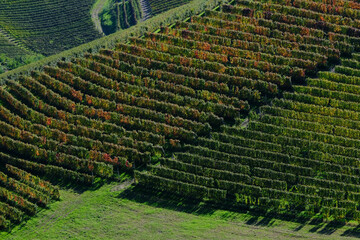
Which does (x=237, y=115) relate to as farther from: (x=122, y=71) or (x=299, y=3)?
(x=299, y=3)

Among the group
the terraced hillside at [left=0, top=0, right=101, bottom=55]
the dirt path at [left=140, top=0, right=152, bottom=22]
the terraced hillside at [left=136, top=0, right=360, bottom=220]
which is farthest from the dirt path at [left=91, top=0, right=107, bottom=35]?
the terraced hillside at [left=136, top=0, right=360, bottom=220]

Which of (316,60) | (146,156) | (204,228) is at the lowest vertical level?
(204,228)

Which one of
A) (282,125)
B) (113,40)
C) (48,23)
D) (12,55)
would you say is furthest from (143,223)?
(48,23)

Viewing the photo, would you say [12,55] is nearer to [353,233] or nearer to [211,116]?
[211,116]

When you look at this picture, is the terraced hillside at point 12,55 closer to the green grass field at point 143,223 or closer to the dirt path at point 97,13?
the dirt path at point 97,13

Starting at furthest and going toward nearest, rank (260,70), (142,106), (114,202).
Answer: (260,70) < (142,106) < (114,202)

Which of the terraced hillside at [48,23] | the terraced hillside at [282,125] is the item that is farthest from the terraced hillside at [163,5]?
the terraced hillside at [282,125]

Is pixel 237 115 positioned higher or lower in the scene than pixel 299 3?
lower

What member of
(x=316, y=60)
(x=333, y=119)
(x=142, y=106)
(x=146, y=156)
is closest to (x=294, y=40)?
(x=316, y=60)
